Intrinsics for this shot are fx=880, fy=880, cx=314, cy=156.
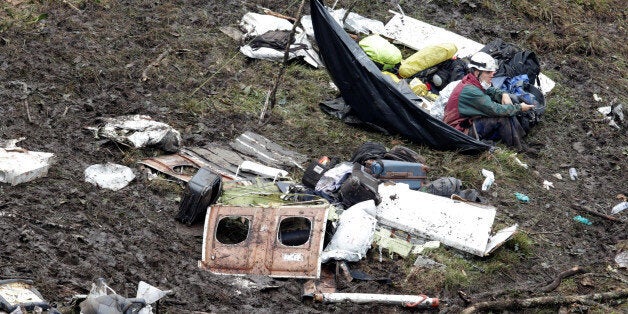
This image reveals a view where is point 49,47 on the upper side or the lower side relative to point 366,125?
upper

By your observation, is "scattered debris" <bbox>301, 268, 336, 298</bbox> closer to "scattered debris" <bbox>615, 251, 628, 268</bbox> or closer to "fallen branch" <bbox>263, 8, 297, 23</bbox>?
"scattered debris" <bbox>615, 251, 628, 268</bbox>

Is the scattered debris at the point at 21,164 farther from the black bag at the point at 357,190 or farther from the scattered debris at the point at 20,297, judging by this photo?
the black bag at the point at 357,190

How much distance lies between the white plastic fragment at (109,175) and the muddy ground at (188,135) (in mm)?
96

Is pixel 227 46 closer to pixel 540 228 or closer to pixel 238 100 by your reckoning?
pixel 238 100

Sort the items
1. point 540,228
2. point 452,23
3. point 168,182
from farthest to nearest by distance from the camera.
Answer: point 452,23
point 540,228
point 168,182

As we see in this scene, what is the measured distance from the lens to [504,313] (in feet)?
21.7

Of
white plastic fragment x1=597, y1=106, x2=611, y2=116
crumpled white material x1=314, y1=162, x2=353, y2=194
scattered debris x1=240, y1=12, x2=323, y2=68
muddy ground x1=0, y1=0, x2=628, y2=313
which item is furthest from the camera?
white plastic fragment x1=597, y1=106, x2=611, y2=116

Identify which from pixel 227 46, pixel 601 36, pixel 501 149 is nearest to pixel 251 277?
pixel 501 149

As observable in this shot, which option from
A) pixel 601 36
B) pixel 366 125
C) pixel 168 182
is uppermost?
pixel 168 182

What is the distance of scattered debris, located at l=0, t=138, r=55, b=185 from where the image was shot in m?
6.92

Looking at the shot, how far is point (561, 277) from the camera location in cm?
711

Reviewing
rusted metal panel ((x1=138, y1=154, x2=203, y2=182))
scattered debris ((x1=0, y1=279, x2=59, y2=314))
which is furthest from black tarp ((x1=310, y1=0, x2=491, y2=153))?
scattered debris ((x1=0, y1=279, x2=59, y2=314))

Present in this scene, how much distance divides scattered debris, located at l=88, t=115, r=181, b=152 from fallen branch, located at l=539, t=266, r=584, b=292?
3507 mm

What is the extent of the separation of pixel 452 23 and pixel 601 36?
2.36 metres
